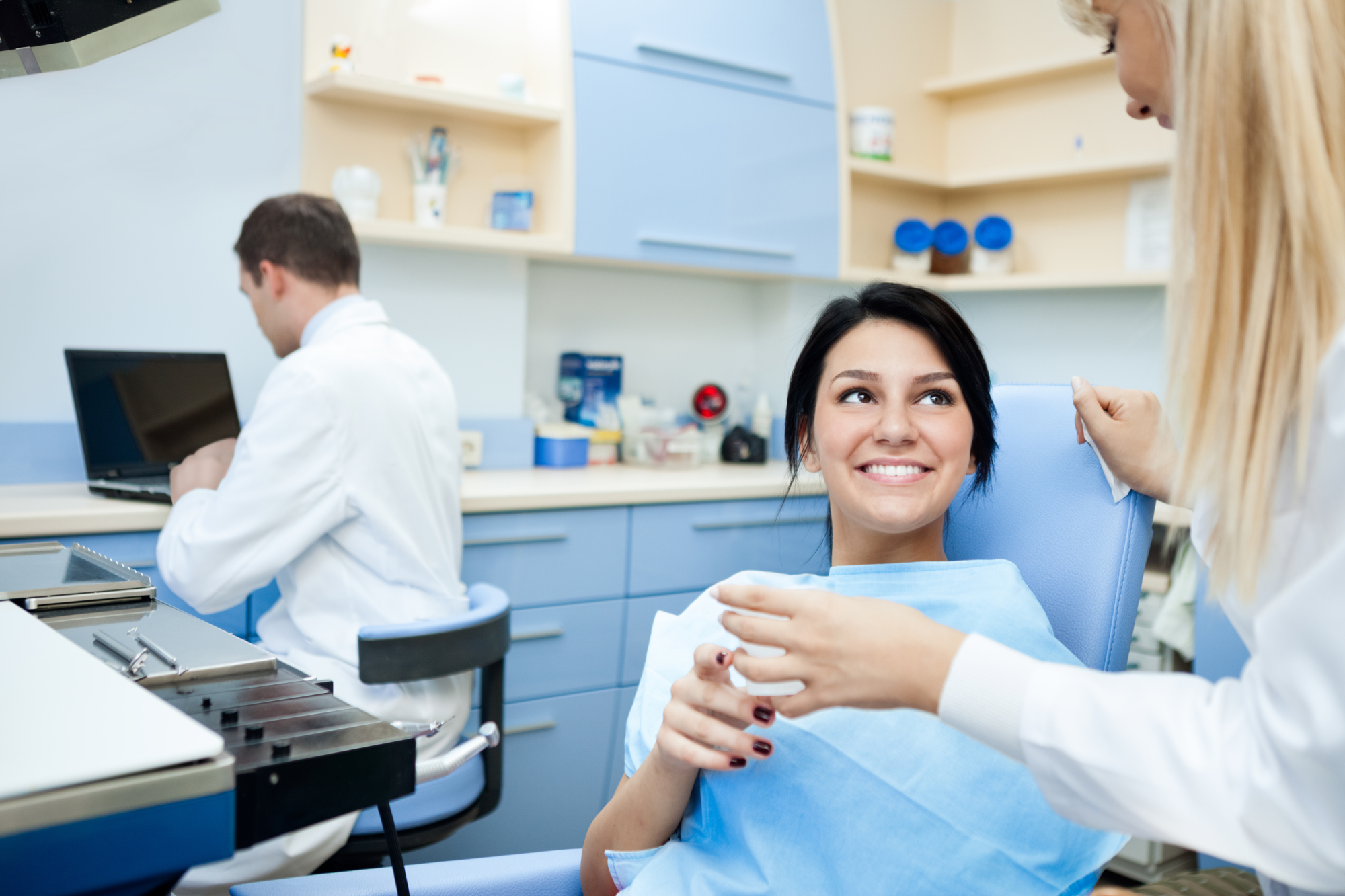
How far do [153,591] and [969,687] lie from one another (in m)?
0.87

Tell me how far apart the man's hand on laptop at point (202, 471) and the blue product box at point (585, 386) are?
126 centimetres

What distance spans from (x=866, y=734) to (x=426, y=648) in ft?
2.45

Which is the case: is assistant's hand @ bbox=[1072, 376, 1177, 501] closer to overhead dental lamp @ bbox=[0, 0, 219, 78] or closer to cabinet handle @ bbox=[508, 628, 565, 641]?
overhead dental lamp @ bbox=[0, 0, 219, 78]

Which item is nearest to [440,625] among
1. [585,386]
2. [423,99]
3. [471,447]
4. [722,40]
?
[471,447]

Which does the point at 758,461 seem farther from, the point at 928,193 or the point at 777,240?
the point at 928,193

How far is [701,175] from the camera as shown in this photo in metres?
2.88

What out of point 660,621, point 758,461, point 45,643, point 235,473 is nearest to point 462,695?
point 235,473

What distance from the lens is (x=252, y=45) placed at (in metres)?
2.44

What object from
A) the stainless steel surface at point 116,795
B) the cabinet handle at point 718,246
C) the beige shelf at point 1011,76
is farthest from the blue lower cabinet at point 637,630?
the beige shelf at point 1011,76

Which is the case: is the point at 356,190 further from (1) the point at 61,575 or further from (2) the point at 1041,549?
(2) the point at 1041,549

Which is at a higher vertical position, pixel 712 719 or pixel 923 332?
pixel 923 332

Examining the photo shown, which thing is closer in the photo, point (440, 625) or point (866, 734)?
point (866, 734)

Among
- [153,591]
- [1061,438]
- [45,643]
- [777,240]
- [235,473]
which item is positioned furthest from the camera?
[777,240]

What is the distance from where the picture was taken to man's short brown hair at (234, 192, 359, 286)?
196cm
